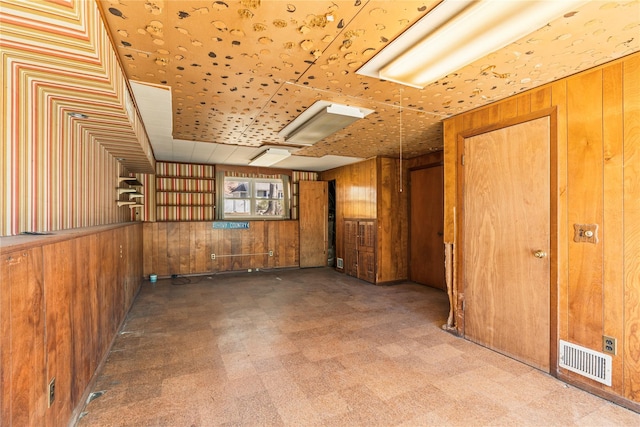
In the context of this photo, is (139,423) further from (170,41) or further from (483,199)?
(483,199)

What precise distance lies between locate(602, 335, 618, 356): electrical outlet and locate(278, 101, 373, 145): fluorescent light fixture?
2.79 meters

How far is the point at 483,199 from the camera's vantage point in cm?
303

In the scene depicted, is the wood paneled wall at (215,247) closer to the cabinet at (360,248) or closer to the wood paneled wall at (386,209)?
the cabinet at (360,248)

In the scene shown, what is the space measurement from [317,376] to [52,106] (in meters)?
2.83

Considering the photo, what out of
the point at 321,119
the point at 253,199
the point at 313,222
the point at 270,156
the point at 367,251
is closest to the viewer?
the point at 321,119

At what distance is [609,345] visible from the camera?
7.12ft

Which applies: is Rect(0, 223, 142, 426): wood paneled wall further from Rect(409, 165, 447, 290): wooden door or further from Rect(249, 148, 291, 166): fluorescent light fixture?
Rect(409, 165, 447, 290): wooden door

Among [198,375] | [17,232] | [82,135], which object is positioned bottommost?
[198,375]

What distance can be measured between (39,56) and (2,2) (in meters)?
0.40

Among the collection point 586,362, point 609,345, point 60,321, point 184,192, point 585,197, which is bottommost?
point 586,362

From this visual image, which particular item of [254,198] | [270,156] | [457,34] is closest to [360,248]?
[270,156]

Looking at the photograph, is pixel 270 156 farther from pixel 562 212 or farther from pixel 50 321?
pixel 562 212

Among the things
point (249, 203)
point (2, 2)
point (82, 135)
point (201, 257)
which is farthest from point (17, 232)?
point (249, 203)

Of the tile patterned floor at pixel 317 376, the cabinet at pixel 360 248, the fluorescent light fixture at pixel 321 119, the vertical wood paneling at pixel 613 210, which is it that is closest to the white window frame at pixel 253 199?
the cabinet at pixel 360 248
